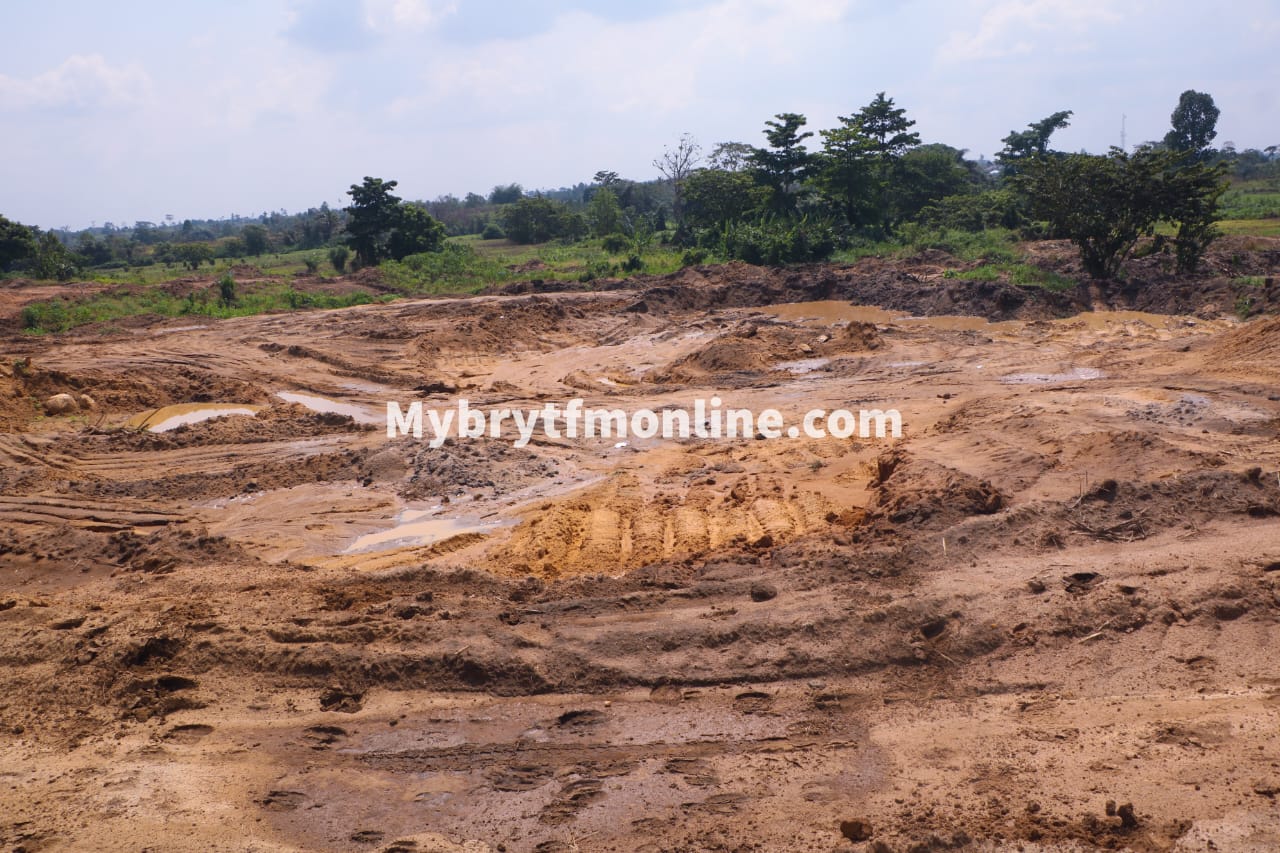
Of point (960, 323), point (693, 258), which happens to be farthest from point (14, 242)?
point (960, 323)

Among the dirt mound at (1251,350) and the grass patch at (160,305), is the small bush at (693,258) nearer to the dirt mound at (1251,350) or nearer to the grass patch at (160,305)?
the grass patch at (160,305)

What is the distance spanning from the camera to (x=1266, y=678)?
12.7 feet

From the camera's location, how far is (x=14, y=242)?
25469mm

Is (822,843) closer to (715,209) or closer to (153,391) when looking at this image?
(153,391)

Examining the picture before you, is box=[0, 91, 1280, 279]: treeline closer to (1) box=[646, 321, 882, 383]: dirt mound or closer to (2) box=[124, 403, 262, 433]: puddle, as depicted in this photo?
(1) box=[646, 321, 882, 383]: dirt mound

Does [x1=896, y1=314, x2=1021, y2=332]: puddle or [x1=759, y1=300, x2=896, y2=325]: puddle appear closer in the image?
[x1=896, y1=314, x2=1021, y2=332]: puddle

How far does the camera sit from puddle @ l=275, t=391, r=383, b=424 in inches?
441

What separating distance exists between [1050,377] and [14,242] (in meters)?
29.1

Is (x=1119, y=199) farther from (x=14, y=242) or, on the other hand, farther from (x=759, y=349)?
(x=14, y=242)

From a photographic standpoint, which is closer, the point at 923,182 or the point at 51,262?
the point at 51,262

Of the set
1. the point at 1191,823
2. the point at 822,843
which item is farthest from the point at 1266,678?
the point at 822,843

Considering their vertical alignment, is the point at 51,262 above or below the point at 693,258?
above

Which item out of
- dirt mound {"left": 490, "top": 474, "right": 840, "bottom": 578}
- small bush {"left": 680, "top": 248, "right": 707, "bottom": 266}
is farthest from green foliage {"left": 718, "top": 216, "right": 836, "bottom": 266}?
dirt mound {"left": 490, "top": 474, "right": 840, "bottom": 578}

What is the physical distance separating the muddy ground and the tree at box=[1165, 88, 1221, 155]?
36.1m
